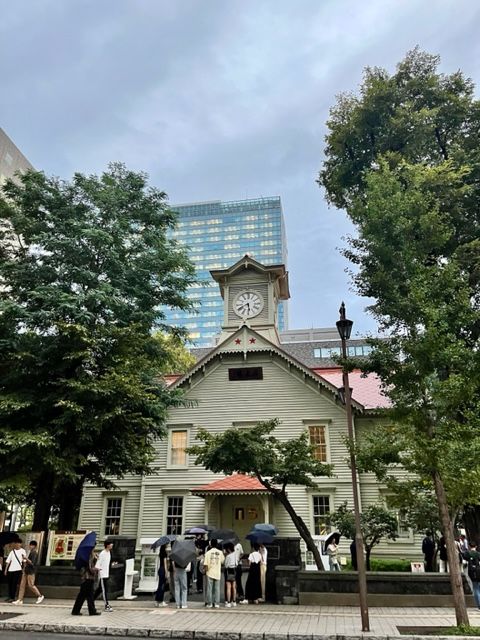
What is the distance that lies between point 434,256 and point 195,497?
15.2 m

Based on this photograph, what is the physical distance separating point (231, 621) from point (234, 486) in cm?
1050

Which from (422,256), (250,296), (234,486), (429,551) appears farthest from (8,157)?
(429,551)

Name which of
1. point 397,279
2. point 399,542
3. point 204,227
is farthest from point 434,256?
point 204,227

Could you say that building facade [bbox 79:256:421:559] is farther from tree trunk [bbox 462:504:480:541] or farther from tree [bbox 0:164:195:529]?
tree [bbox 0:164:195:529]

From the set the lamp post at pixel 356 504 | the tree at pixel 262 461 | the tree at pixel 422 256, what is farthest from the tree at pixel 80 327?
the tree at pixel 422 256

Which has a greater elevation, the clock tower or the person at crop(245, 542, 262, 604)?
the clock tower

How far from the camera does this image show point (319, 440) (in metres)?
23.0

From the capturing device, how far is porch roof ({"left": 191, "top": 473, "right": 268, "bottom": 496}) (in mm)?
20188

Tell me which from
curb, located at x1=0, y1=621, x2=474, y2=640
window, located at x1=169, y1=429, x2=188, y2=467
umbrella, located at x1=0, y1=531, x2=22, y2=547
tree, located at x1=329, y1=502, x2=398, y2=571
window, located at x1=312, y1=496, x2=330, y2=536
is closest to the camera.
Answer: curb, located at x1=0, y1=621, x2=474, y2=640

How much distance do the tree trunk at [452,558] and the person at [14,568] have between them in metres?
10.2

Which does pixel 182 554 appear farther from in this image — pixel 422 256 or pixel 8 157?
pixel 8 157

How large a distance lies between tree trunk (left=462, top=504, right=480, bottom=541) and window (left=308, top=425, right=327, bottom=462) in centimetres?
655

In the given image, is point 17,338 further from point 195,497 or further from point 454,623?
point 454,623

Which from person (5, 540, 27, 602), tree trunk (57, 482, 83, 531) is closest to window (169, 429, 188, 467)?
tree trunk (57, 482, 83, 531)
